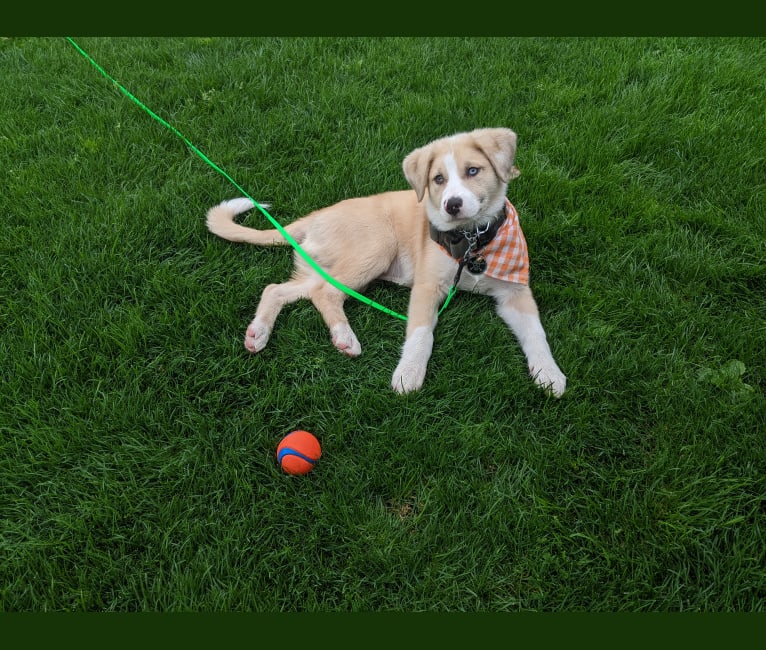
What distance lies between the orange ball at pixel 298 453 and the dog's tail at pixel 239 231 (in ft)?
5.17

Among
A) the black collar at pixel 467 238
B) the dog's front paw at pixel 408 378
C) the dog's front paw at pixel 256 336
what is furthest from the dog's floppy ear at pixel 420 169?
the dog's front paw at pixel 256 336

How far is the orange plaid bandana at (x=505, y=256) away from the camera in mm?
3225

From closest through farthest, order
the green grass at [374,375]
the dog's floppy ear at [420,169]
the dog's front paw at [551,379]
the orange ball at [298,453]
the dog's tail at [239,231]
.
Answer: the green grass at [374,375] < the orange ball at [298,453] < the dog's front paw at [551,379] < the dog's floppy ear at [420,169] < the dog's tail at [239,231]

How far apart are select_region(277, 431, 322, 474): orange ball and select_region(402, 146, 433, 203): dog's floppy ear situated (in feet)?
5.17

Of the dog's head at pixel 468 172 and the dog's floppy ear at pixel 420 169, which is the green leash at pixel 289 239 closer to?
the dog's head at pixel 468 172

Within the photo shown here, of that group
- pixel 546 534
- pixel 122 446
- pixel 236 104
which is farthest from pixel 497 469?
pixel 236 104

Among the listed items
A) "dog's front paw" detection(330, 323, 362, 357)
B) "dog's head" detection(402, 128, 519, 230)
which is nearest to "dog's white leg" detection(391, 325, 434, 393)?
"dog's front paw" detection(330, 323, 362, 357)

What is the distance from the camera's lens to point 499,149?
3.16 meters

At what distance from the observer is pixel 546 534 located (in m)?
2.32

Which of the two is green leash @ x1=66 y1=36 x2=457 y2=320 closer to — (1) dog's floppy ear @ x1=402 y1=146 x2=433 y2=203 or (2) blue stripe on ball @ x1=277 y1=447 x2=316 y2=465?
(1) dog's floppy ear @ x1=402 y1=146 x2=433 y2=203

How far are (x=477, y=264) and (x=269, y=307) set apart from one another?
4.12 feet

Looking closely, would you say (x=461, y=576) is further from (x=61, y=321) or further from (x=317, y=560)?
(x=61, y=321)

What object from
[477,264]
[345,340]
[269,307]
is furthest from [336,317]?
[477,264]

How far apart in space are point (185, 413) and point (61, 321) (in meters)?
0.99
